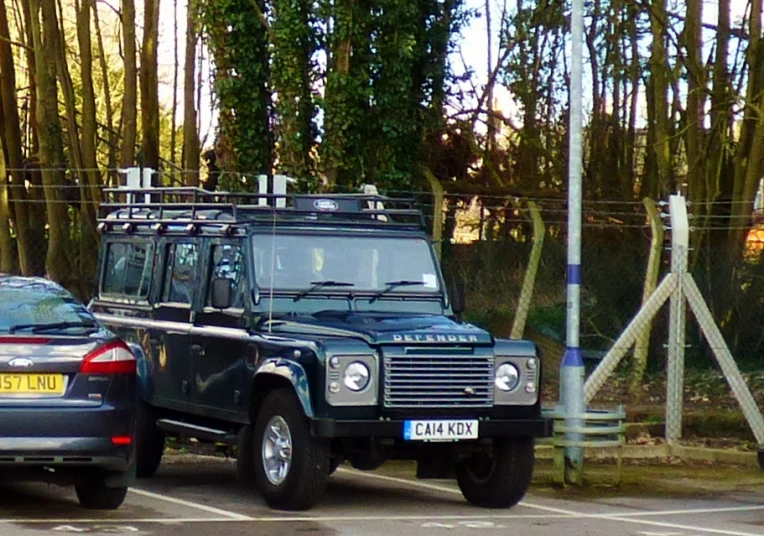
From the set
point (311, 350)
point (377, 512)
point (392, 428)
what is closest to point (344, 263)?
point (311, 350)

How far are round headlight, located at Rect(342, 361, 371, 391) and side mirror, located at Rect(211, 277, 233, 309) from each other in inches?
61.2

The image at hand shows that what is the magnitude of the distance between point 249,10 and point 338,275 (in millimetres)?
15598

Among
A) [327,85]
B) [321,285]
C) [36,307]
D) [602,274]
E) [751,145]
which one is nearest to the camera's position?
[36,307]

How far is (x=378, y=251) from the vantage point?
13.0m

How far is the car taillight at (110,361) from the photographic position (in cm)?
1053

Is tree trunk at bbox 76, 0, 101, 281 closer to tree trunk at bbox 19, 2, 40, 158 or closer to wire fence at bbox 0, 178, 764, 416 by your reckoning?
tree trunk at bbox 19, 2, 40, 158

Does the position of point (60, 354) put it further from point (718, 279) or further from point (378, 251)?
point (718, 279)

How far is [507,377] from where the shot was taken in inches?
457

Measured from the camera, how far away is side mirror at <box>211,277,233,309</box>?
12.2 meters

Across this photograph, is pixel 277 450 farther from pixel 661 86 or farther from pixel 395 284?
pixel 661 86

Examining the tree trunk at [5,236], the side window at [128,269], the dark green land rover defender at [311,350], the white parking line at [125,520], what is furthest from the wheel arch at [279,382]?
the tree trunk at [5,236]

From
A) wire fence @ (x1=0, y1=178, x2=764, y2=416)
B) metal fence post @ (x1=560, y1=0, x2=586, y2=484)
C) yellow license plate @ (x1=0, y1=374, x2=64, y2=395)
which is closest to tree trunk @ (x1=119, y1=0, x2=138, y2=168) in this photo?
wire fence @ (x1=0, y1=178, x2=764, y2=416)

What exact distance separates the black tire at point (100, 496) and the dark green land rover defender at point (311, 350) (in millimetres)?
1084

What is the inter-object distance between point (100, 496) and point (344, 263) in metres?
2.80
